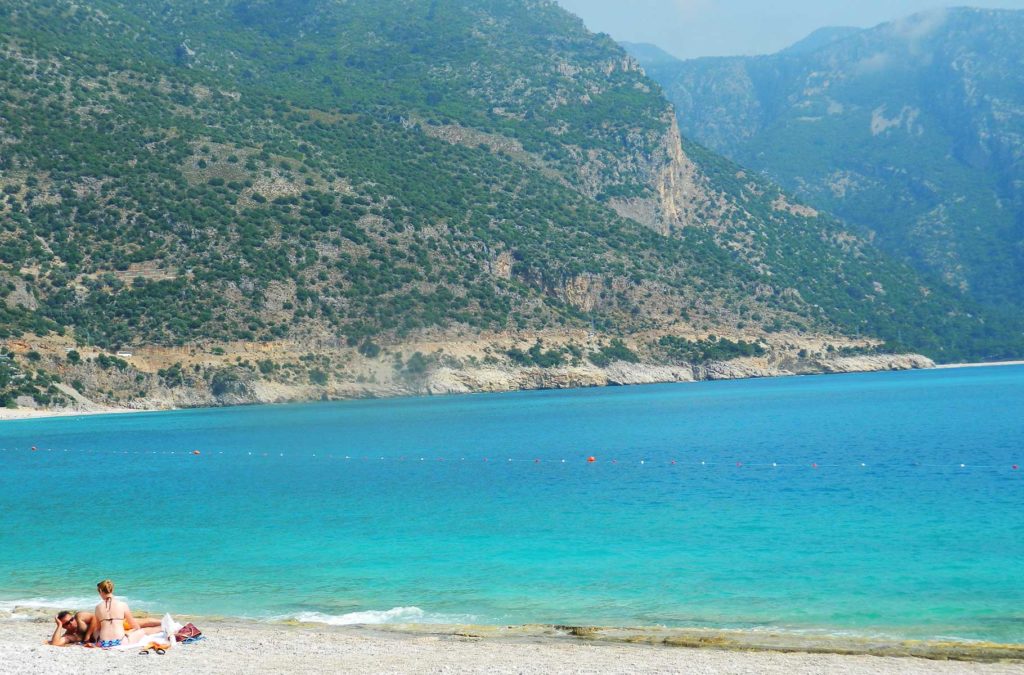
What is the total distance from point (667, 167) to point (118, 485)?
125 m

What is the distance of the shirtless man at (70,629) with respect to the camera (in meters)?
17.8

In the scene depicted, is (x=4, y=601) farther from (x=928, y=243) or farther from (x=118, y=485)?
(x=928, y=243)

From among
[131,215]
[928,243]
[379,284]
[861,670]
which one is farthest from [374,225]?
[928,243]

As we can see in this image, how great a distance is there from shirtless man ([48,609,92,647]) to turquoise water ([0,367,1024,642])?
414 cm

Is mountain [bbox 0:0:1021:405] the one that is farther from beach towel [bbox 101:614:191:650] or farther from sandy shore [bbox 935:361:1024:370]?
beach towel [bbox 101:614:191:650]

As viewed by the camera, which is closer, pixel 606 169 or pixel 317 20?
pixel 606 169

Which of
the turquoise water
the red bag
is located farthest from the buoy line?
the red bag

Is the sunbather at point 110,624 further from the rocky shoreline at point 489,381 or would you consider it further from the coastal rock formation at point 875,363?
the coastal rock formation at point 875,363

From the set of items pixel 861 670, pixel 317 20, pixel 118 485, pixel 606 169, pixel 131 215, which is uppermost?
pixel 317 20

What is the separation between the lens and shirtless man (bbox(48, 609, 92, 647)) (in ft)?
58.5

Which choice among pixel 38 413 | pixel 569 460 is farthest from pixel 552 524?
pixel 38 413

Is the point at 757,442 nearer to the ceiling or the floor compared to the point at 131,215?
nearer to the floor

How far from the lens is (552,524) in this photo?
3144 cm

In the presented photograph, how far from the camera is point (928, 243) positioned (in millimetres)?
199250
